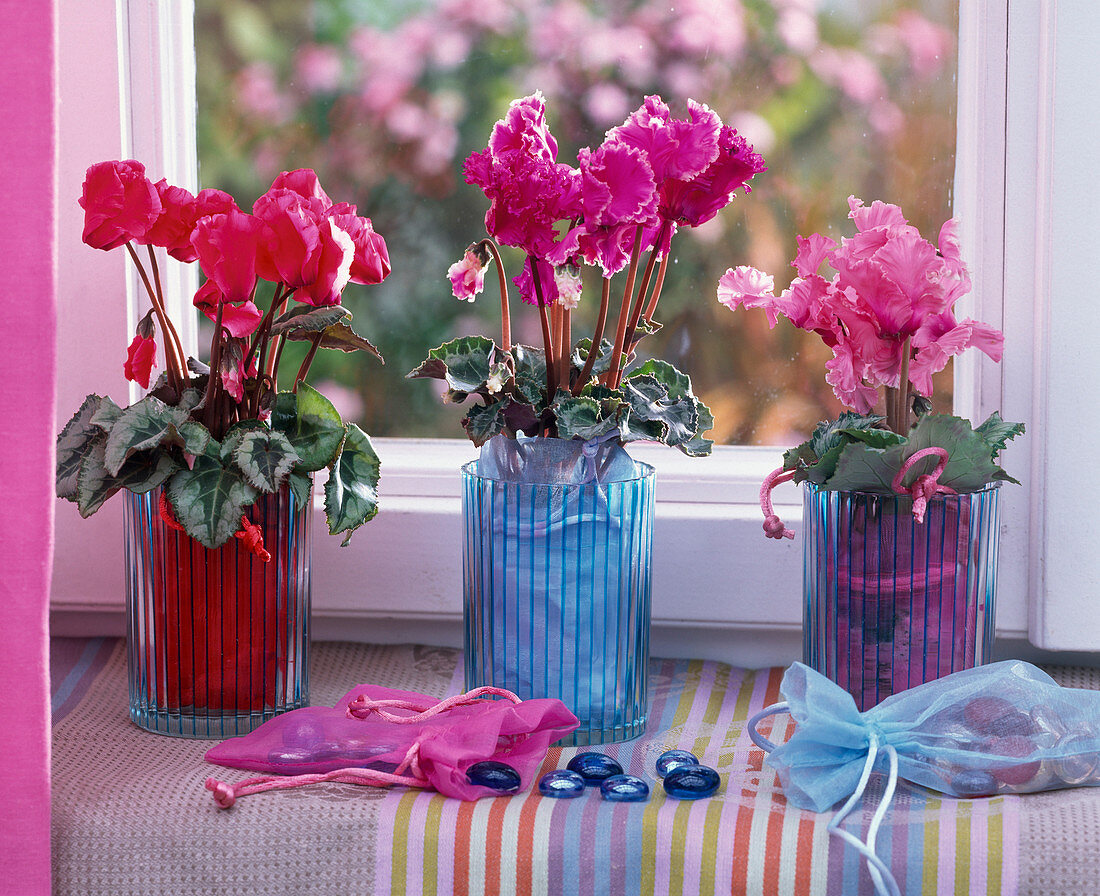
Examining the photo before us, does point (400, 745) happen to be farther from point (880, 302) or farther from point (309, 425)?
point (880, 302)

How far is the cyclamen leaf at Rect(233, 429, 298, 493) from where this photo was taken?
729mm

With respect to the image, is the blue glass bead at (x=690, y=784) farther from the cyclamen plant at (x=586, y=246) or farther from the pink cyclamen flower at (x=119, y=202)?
the pink cyclamen flower at (x=119, y=202)

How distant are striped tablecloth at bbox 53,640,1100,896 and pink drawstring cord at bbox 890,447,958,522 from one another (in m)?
0.18

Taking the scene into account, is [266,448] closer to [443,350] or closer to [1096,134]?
[443,350]

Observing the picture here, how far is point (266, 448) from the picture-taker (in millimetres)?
749

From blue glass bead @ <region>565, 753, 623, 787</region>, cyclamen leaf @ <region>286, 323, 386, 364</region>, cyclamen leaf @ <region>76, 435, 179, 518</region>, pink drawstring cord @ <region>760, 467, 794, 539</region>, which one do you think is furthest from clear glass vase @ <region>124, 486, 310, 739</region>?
pink drawstring cord @ <region>760, 467, 794, 539</region>

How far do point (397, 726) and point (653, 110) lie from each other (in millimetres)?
450

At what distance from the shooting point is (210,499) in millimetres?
734

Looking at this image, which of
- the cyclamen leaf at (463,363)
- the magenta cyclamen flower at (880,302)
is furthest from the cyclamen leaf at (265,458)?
the magenta cyclamen flower at (880,302)

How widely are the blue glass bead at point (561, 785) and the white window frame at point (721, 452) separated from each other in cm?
29

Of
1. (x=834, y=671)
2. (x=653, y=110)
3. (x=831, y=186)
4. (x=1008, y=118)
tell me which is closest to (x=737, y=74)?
(x=831, y=186)

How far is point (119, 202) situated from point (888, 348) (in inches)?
20.4

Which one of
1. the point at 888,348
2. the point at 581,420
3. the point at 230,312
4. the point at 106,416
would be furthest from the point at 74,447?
the point at 888,348

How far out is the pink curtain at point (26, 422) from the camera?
0.63m
